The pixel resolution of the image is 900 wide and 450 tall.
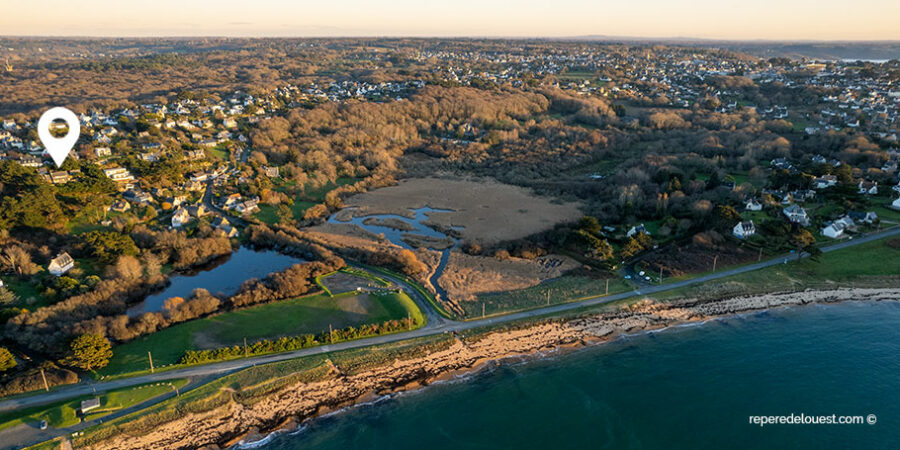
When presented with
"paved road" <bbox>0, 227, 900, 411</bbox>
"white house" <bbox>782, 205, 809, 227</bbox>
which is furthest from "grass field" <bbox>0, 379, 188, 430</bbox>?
"white house" <bbox>782, 205, 809, 227</bbox>

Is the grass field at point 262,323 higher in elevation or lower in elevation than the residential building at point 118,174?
lower

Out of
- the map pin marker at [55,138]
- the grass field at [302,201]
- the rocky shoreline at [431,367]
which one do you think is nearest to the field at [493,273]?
the rocky shoreline at [431,367]

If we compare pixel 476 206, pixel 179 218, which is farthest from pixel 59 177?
pixel 476 206

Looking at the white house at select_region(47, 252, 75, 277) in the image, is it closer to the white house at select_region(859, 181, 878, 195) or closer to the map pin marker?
the map pin marker

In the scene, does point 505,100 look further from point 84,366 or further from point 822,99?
point 84,366

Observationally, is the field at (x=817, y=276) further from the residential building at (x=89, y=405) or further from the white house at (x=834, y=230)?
the residential building at (x=89, y=405)

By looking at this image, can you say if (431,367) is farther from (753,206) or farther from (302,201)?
(753,206)
